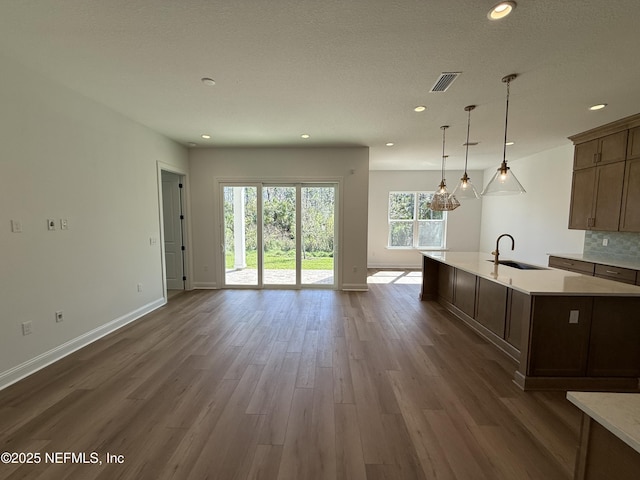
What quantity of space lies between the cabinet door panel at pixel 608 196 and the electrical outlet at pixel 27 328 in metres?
7.15

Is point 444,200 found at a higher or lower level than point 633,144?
lower

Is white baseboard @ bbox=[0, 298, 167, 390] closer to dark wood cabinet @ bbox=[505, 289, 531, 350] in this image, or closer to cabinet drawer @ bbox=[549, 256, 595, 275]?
dark wood cabinet @ bbox=[505, 289, 531, 350]

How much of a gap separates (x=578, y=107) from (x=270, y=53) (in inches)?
146

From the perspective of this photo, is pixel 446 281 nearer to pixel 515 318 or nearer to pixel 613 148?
pixel 515 318

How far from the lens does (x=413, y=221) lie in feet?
25.6

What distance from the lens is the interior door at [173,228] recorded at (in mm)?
5168

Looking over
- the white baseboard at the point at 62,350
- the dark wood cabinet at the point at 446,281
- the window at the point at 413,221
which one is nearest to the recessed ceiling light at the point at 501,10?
the dark wood cabinet at the point at 446,281

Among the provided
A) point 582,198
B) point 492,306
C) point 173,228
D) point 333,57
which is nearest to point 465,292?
point 492,306

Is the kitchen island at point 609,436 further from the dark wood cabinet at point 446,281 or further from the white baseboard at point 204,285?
the white baseboard at point 204,285

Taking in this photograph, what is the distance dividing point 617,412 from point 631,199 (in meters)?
4.49

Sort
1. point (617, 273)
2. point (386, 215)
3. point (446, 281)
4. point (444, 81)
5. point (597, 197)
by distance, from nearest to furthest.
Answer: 1. point (444, 81)
2. point (617, 273)
3. point (597, 197)
4. point (446, 281)
5. point (386, 215)

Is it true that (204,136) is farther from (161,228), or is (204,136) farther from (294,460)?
(294,460)

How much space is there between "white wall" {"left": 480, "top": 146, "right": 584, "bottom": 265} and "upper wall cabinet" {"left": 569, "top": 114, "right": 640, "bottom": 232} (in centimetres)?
51

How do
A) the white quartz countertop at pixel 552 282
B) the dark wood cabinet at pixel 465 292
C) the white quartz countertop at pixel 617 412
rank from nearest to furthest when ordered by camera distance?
the white quartz countertop at pixel 617 412, the white quartz countertop at pixel 552 282, the dark wood cabinet at pixel 465 292
